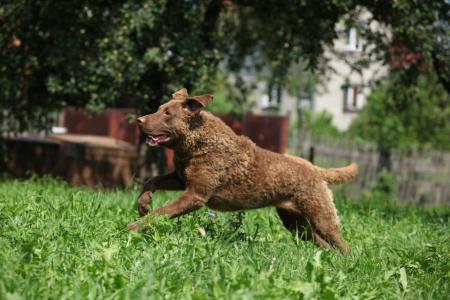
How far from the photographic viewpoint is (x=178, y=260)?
15.2ft

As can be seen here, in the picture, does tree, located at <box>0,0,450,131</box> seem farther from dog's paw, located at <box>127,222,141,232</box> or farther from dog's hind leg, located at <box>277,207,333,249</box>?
dog's paw, located at <box>127,222,141,232</box>

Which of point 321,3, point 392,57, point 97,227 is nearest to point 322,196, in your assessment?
point 97,227

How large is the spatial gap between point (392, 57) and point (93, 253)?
338 inches

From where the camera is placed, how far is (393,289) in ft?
15.7

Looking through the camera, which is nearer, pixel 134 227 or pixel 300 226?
pixel 134 227

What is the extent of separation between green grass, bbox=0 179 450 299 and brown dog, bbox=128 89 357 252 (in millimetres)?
261

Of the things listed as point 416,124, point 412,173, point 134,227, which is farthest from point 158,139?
point 416,124

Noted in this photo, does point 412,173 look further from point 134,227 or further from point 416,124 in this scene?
point 134,227

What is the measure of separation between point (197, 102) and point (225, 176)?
699mm

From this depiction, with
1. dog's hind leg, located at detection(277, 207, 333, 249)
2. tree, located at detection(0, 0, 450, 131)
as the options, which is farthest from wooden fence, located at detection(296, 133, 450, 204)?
dog's hind leg, located at detection(277, 207, 333, 249)

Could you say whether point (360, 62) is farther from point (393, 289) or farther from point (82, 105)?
point (393, 289)

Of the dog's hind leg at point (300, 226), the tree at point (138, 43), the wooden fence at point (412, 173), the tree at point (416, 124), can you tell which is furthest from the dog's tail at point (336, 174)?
the tree at point (416, 124)

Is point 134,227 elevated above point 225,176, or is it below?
below

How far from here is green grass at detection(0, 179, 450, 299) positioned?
4.01 meters
